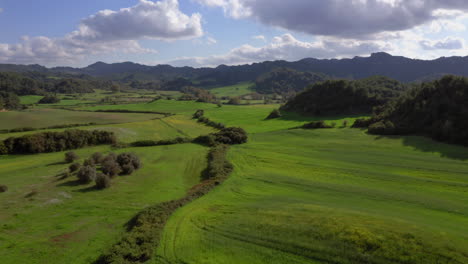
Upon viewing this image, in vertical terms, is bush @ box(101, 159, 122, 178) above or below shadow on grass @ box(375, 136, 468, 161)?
below

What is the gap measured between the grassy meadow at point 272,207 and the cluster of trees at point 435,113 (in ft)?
12.1

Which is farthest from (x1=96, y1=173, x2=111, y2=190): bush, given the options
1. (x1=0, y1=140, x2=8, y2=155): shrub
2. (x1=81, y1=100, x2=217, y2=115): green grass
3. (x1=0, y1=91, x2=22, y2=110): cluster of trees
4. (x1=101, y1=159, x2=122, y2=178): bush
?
(x1=0, y1=91, x2=22, y2=110): cluster of trees

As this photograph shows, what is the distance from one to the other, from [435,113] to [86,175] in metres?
65.3

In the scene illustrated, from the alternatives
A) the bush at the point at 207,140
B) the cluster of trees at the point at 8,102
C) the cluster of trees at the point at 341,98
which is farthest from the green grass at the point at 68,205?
the cluster of trees at the point at 8,102

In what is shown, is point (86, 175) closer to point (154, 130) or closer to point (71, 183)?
point (71, 183)

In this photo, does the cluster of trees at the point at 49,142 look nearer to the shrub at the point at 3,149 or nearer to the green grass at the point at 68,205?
the shrub at the point at 3,149

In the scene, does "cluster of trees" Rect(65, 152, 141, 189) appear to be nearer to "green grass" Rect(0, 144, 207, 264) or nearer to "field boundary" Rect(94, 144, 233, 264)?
"green grass" Rect(0, 144, 207, 264)

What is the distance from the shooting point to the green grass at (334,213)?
1888cm

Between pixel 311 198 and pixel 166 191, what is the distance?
16777 mm

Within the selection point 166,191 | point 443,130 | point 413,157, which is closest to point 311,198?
point 166,191

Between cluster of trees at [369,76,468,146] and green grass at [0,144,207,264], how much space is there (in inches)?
1681

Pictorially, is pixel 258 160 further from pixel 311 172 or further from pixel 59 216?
pixel 59 216

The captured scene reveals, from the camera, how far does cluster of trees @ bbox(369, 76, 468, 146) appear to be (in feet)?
167

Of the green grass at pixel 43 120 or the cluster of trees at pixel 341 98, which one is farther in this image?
the cluster of trees at pixel 341 98
